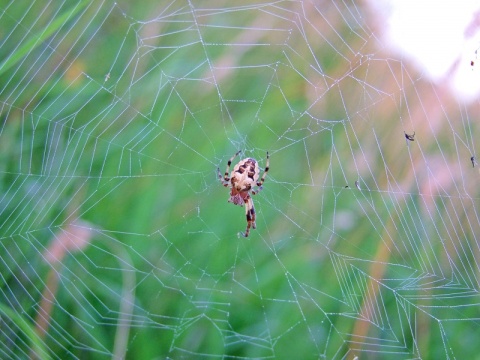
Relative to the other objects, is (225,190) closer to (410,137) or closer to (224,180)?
(224,180)

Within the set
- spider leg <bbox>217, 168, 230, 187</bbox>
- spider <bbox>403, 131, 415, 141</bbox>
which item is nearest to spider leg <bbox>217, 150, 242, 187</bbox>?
spider leg <bbox>217, 168, 230, 187</bbox>

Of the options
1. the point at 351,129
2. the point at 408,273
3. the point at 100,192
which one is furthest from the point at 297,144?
the point at 100,192

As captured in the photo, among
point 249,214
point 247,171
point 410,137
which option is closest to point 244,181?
point 247,171

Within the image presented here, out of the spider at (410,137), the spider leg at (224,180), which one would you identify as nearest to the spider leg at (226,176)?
the spider leg at (224,180)

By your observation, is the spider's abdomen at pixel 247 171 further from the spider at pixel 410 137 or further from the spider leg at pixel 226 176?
the spider at pixel 410 137

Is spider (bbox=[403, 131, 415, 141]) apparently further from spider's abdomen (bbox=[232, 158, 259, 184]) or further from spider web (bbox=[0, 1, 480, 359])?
spider's abdomen (bbox=[232, 158, 259, 184])

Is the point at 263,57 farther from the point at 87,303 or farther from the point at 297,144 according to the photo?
the point at 87,303

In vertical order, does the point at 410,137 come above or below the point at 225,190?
above
